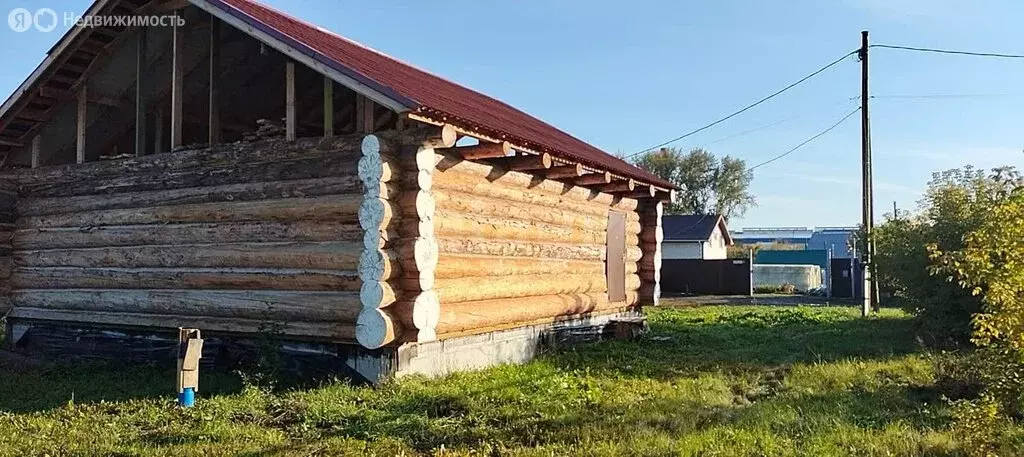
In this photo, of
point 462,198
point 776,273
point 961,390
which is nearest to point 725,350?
point 961,390

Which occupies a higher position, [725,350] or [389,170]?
[389,170]

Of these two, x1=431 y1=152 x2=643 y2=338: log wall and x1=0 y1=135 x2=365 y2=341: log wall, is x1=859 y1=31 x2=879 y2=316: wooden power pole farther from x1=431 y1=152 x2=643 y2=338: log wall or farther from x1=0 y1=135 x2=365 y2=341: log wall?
x1=0 y1=135 x2=365 y2=341: log wall

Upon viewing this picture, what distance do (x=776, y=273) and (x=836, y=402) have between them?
31926mm

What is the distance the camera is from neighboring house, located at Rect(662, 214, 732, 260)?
144ft

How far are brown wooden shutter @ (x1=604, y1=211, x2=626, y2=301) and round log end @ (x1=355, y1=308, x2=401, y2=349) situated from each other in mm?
6231

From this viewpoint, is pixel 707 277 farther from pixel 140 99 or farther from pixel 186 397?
pixel 186 397

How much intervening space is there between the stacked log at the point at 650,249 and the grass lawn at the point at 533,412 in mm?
4035

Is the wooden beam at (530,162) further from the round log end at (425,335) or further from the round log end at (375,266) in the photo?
the round log end at (425,335)

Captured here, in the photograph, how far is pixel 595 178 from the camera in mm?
12539

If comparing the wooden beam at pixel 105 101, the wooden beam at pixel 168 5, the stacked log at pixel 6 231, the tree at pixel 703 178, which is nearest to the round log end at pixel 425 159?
the wooden beam at pixel 168 5

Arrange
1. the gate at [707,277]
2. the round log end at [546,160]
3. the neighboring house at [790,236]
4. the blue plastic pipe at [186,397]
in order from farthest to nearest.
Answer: the neighboring house at [790,236], the gate at [707,277], the round log end at [546,160], the blue plastic pipe at [186,397]

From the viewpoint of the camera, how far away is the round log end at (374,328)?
8.96 metres

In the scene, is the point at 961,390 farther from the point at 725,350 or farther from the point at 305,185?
the point at 305,185

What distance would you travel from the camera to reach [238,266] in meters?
10.5
